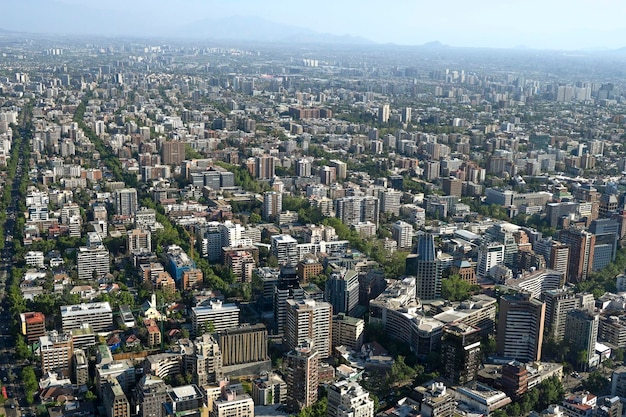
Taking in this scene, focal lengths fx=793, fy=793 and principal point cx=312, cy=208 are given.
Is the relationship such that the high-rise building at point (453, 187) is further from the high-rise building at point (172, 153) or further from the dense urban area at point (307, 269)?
the high-rise building at point (172, 153)

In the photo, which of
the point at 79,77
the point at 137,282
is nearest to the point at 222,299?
the point at 137,282

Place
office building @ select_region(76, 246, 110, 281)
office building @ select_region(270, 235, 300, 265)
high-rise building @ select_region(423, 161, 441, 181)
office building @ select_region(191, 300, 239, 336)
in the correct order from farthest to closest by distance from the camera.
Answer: high-rise building @ select_region(423, 161, 441, 181) < office building @ select_region(270, 235, 300, 265) < office building @ select_region(76, 246, 110, 281) < office building @ select_region(191, 300, 239, 336)

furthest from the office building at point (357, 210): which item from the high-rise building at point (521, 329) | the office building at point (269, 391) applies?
the office building at point (269, 391)

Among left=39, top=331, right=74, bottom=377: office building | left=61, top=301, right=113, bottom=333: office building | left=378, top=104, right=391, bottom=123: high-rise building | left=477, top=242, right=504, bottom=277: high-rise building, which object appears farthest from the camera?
left=378, top=104, right=391, bottom=123: high-rise building

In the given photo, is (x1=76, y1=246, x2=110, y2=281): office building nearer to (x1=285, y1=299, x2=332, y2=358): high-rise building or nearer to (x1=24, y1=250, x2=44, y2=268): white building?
(x1=24, y1=250, x2=44, y2=268): white building

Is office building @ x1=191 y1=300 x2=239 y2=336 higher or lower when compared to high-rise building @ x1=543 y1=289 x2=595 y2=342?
lower

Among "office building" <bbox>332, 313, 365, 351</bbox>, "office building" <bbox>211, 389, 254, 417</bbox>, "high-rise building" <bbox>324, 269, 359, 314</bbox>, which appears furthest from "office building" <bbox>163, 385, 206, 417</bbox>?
"high-rise building" <bbox>324, 269, 359, 314</bbox>
